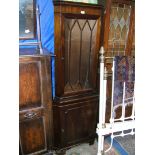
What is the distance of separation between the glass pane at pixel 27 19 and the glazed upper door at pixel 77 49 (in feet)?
0.90

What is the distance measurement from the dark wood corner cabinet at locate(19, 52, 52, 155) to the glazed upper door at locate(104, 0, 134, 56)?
793mm

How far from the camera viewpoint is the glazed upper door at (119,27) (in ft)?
6.90

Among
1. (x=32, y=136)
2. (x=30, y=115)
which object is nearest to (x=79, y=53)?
(x=30, y=115)

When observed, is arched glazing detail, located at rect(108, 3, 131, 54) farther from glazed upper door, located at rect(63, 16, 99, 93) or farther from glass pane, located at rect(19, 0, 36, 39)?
glass pane, located at rect(19, 0, 36, 39)

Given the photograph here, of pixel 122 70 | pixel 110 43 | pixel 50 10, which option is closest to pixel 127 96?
pixel 122 70

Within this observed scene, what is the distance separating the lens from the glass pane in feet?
6.01

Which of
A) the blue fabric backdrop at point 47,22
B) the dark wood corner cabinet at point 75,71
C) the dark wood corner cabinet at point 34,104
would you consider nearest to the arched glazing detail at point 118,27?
the dark wood corner cabinet at point 75,71

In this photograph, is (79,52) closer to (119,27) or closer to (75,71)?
(75,71)

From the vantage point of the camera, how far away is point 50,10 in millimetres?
1975

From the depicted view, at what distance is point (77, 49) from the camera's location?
6.54 ft

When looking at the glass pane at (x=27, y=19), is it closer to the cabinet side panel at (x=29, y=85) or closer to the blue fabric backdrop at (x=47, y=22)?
the blue fabric backdrop at (x=47, y=22)

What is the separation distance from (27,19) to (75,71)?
71 cm

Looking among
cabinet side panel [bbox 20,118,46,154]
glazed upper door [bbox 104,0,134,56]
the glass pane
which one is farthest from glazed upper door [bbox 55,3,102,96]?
cabinet side panel [bbox 20,118,46,154]
